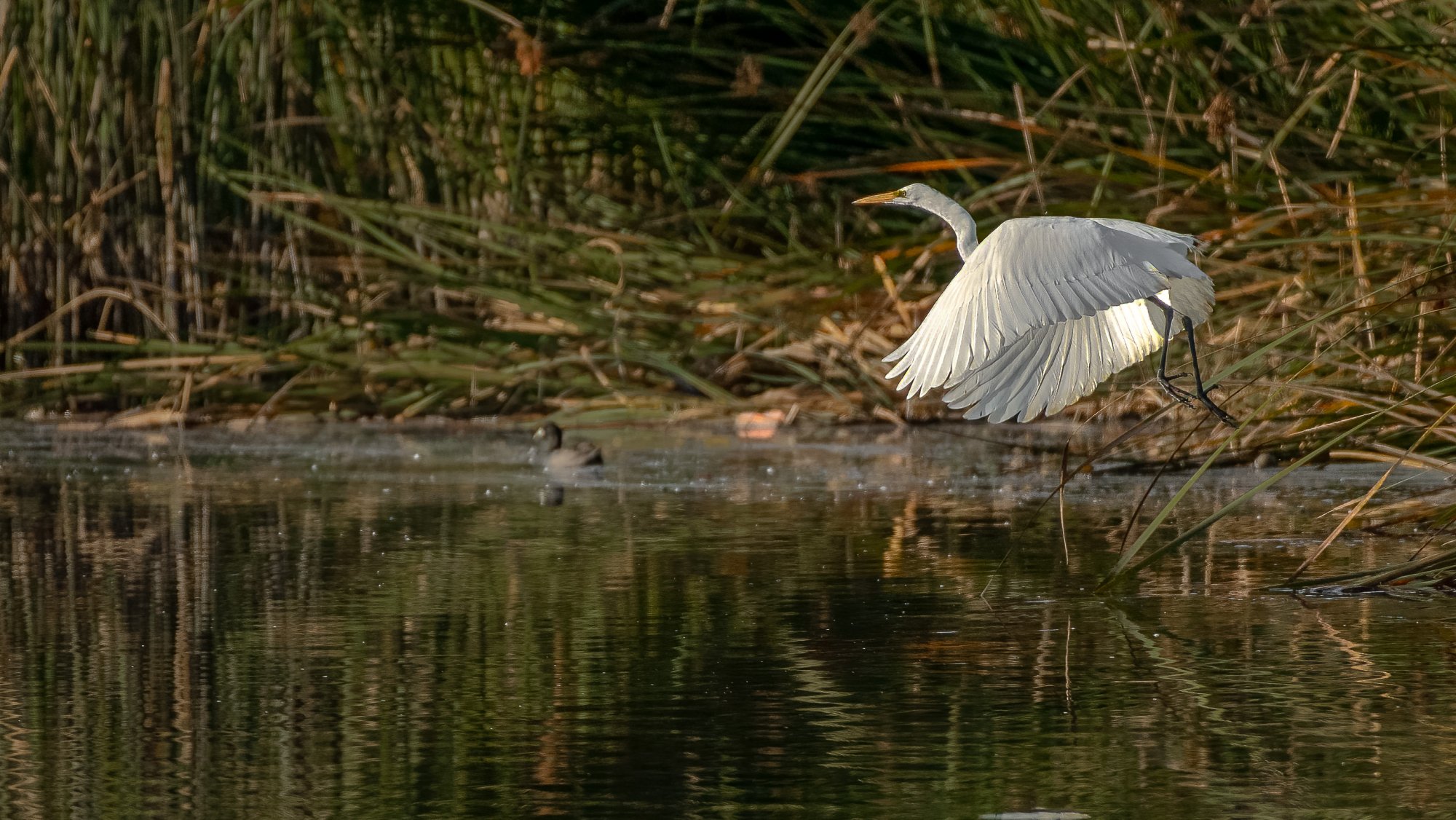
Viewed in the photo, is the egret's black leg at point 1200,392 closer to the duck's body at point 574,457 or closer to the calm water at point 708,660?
the calm water at point 708,660

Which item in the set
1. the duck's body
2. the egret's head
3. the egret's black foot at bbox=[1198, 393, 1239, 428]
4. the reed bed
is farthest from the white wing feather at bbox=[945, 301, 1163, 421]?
the duck's body

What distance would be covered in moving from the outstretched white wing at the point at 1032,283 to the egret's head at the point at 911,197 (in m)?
0.40

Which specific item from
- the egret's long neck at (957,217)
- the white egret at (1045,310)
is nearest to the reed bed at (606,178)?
the white egret at (1045,310)

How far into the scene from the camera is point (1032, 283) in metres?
3.82

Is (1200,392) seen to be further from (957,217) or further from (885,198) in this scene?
(885,198)

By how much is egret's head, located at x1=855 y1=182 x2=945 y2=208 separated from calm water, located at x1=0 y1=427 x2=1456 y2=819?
70 cm

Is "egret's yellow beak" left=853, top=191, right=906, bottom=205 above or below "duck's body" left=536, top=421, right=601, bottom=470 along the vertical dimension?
above

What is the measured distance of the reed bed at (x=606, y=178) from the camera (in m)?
6.78

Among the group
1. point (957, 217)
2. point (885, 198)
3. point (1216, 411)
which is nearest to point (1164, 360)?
point (1216, 411)

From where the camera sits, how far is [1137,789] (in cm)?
276

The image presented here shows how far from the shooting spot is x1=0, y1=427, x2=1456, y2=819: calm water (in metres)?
2.82

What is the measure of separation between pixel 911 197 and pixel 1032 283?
0.67 metres

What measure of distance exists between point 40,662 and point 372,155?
5218mm

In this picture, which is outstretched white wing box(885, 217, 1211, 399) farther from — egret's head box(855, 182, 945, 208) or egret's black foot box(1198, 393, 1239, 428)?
egret's head box(855, 182, 945, 208)
